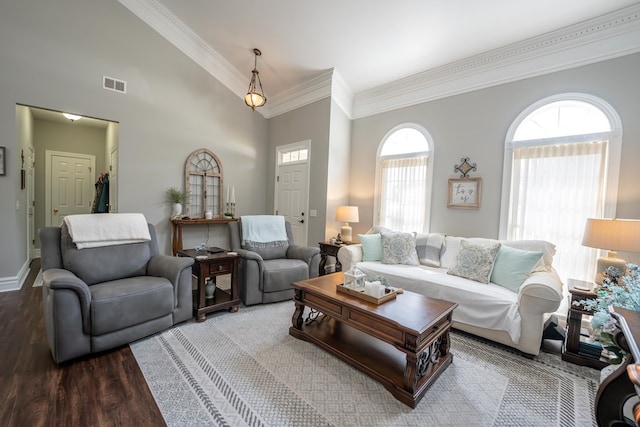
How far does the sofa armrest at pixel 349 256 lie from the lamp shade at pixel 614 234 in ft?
7.37

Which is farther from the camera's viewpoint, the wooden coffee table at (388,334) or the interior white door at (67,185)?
the interior white door at (67,185)

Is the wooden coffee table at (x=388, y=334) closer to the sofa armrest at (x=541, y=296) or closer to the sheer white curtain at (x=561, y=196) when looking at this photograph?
the sofa armrest at (x=541, y=296)

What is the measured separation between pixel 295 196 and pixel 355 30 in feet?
9.05

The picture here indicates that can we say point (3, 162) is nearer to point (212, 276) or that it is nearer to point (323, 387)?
point (212, 276)

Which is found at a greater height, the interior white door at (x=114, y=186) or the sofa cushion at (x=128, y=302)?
the interior white door at (x=114, y=186)

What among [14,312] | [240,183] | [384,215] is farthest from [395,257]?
[14,312]

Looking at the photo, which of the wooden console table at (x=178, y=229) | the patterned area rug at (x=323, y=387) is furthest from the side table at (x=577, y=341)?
the wooden console table at (x=178, y=229)

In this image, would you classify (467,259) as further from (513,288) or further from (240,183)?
(240,183)

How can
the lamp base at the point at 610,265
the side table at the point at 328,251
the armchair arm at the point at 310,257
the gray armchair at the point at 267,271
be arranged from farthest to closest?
the side table at the point at 328,251 → the armchair arm at the point at 310,257 → the gray armchair at the point at 267,271 → the lamp base at the point at 610,265

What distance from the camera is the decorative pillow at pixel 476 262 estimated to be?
2896mm

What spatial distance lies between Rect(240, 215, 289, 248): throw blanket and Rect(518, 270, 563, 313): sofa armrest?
8.96 feet

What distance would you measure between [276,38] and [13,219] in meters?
4.17

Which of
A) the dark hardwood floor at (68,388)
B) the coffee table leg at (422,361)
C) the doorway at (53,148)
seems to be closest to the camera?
the dark hardwood floor at (68,388)

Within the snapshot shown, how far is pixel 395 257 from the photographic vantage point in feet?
11.7
